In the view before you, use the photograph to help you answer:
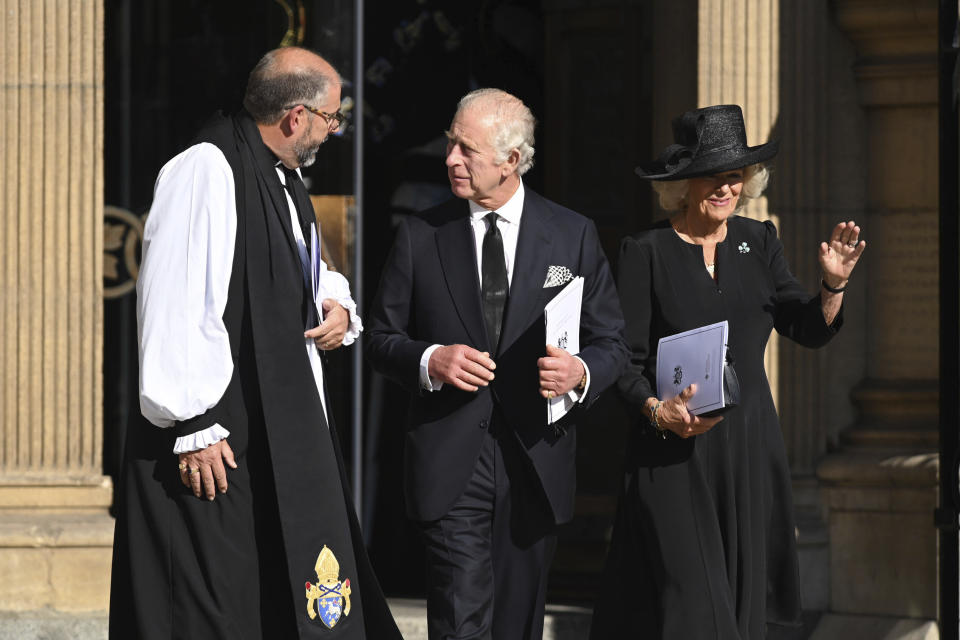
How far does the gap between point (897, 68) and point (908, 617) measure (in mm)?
2404

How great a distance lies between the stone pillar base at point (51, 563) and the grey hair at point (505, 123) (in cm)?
293

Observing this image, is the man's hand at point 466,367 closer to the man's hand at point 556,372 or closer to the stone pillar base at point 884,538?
the man's hand at point 556,372

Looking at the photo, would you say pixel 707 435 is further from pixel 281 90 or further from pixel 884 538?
pixel 884 538

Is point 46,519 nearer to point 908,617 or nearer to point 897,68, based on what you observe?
point 908,617

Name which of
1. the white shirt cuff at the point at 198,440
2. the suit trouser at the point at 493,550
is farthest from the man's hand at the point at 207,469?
the suit trouser at the point at 493,550

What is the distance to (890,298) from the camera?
7.09 meters

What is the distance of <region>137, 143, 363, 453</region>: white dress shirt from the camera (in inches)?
165

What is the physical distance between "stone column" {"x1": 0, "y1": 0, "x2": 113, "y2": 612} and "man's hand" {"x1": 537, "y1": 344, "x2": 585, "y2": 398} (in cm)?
293

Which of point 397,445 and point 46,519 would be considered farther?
point 397,445

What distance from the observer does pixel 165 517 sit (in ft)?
14.3

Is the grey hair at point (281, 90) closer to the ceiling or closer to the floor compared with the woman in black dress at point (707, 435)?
closer to the ceiling

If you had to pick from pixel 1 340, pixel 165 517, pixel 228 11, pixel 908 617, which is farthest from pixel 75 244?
pixel 908 617

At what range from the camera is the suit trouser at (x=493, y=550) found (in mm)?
4793

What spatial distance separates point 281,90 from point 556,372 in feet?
3.77
